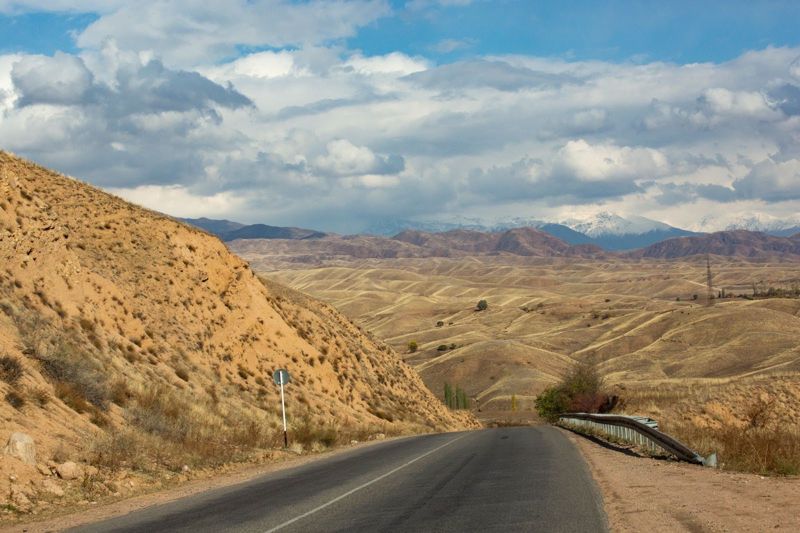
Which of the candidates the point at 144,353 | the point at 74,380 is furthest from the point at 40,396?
the point at 144,353

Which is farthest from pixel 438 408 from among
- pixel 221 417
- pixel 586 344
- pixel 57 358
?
pixel 586 344

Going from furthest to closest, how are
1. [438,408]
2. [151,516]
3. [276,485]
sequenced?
[438,408]
[276,485]
[151,516]

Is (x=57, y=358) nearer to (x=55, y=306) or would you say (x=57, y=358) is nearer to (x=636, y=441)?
(x=55, y=306)

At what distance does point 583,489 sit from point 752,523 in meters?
4.44

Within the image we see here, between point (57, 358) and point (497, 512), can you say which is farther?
point (57, 358)

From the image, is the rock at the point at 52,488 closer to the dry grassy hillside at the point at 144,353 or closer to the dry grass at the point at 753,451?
the dry grassy hillside at the point at 144,353

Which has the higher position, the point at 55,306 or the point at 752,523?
the point at 55,306

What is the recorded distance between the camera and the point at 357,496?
48.4 ft

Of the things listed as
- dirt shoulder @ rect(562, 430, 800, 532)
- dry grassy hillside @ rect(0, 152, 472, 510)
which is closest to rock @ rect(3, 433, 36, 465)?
dry grassy hillside @ rect(0, 152, 472, 510)

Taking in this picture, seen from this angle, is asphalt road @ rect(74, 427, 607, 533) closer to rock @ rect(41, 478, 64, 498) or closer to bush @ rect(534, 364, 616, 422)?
rock @ rect(41, 478, 64, 498)

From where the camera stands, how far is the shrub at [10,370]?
1955 centimetres

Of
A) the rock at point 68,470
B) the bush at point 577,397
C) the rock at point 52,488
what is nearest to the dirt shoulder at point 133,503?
the rock at point 52,488

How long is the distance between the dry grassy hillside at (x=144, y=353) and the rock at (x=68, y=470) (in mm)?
197

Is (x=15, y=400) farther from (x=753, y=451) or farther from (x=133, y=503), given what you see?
(x=753, y=451)
